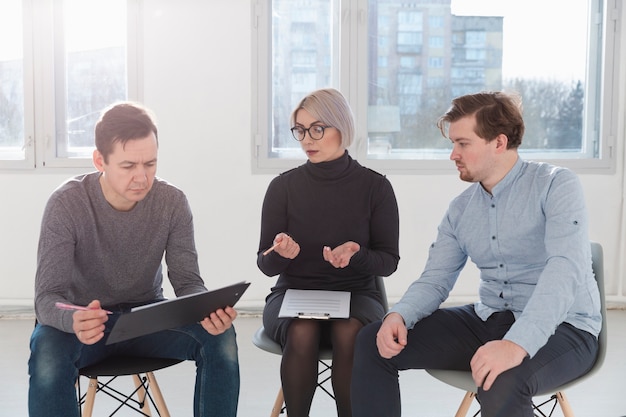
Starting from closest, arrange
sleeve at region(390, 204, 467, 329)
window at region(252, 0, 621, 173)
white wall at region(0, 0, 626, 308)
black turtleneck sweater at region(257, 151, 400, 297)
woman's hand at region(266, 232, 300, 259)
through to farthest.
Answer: sleeve at region(390, 204, 467, 329)
woman's hand at region(266, 232, 300, 259)
black turtleneck sweater at region(257, 151, 400, 297)
white wall at region(0, 0, 626, 308)
window at region(252, 0, 621, 173)

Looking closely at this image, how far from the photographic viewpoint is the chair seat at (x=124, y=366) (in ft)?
6.82

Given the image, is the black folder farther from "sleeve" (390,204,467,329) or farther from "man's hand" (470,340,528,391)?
"man's hand" (470,340,528,391)

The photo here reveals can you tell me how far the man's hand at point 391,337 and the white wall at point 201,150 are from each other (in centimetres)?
266

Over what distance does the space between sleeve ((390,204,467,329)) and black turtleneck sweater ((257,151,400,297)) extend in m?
0.26

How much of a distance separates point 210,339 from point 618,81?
369cm

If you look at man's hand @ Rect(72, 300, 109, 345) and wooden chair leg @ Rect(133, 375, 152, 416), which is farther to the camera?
wooden chair leg @ Rect(133, 375, 152, 416)

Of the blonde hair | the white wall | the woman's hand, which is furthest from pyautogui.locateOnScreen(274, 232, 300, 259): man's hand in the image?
the white wall

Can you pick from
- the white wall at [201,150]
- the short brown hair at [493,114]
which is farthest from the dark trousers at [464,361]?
the white wall at [201,150]

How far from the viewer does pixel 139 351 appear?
2.20 meters

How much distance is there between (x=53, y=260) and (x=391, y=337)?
3.17ft

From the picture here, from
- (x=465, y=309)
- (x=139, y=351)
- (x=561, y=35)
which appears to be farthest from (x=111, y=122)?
(x=561, y=35)

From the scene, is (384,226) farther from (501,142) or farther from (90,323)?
(90,323)

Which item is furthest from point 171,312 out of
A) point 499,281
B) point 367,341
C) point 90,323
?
point 499,281

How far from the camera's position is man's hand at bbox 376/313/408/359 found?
203 cm
